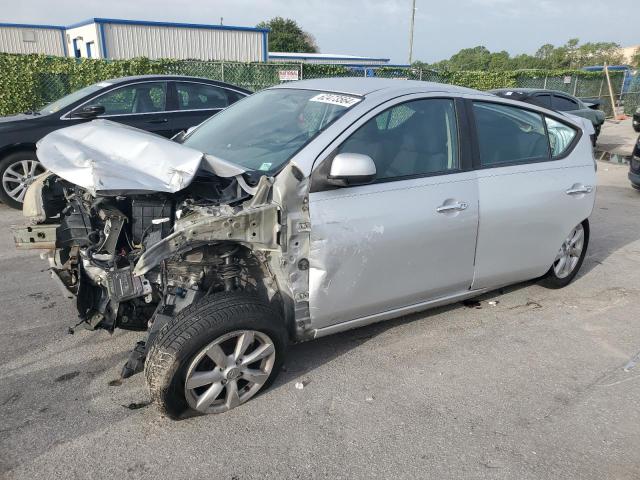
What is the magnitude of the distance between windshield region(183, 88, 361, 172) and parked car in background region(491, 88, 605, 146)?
29.1 feet

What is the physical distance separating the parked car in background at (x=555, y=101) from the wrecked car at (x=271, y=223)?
343 inches

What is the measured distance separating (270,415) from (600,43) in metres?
84.1

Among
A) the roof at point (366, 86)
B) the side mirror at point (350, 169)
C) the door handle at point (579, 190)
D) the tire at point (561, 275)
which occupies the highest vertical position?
the roof at point (366, 86)

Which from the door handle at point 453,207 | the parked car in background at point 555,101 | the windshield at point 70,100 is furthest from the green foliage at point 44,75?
the door handle at point 453,207

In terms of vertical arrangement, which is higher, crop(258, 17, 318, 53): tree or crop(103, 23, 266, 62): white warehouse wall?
crop(258, 17, 318, 53): tree

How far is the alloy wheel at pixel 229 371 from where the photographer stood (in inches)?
105

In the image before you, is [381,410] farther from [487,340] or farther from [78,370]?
[78,370]

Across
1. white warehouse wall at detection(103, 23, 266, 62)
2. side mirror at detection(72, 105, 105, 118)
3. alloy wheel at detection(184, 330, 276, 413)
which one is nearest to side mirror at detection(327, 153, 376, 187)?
alloy wheel at detection(184, 330, 276, 413)

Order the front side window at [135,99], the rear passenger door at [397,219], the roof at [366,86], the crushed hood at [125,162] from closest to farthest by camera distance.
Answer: the crushed hood at [125,162], the rear passenger door at [397,219], the roof at [366,86], the front side window at [135,99]

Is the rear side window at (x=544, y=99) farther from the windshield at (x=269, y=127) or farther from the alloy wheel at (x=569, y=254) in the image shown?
the windshield at (x=269, y=127)

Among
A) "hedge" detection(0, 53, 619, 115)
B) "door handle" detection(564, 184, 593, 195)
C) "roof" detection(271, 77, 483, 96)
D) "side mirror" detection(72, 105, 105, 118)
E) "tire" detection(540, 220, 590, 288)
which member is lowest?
"tire" detection(540, 220, 590, 288)

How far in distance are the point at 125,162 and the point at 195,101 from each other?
5.01m

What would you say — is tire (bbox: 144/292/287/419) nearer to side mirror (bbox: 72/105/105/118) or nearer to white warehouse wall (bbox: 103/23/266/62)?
side mirror (bbox: 72/105/105/118)

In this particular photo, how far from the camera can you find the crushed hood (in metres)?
2.66
